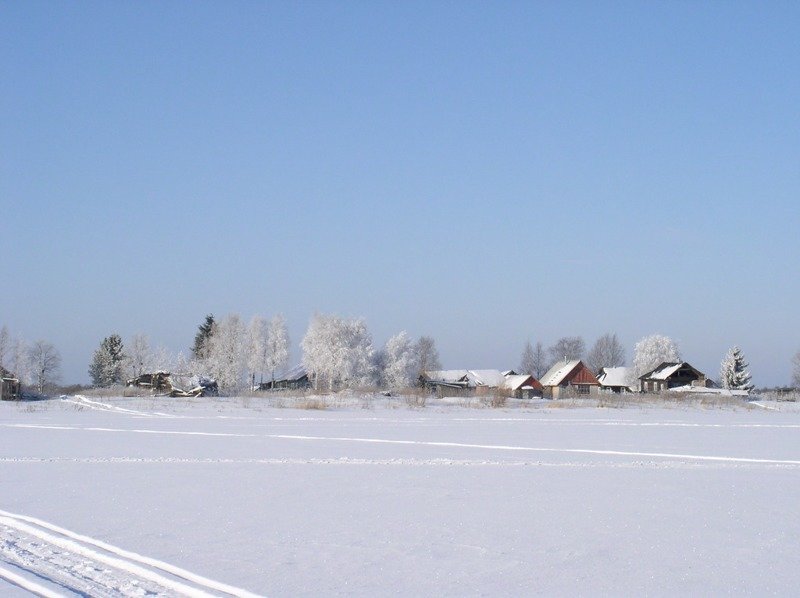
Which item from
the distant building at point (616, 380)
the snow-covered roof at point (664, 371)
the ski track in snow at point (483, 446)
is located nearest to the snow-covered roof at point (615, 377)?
the distant building at point (616, 380)

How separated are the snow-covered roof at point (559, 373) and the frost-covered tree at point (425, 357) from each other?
14.5 m

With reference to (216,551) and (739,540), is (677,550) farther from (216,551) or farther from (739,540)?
(216,551)

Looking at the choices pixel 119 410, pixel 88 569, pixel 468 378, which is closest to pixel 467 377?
pixel 468 378

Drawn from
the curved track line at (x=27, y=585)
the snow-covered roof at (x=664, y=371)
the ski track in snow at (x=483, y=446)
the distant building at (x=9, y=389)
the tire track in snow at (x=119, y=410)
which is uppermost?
the snow-covered roof at (x=664, y=371)

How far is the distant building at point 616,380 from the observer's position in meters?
97.6

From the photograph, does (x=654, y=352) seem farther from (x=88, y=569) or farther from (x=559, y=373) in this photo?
(x=88, y=569)

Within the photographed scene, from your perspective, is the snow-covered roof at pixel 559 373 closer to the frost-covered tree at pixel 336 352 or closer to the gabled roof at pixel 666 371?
the gabled roof at pixel 666 371

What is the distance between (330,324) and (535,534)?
263ft

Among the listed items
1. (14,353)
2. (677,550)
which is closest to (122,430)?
(677,550)

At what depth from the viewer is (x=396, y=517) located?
10.2m

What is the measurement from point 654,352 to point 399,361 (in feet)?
109

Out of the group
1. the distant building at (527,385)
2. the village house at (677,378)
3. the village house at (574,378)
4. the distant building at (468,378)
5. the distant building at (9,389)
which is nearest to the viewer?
the distant building at (9,389)

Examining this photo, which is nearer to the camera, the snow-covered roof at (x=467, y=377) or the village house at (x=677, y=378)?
the village house at (x=677, y=378)

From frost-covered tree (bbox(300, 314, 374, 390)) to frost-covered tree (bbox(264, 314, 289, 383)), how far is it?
5399 millimetres
